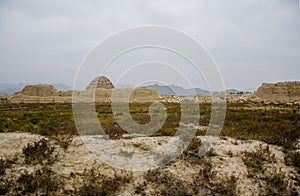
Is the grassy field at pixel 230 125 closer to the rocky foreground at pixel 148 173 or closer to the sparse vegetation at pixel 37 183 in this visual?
the rocky foreground at pixel 148 173

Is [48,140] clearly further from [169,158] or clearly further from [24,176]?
[169,158]

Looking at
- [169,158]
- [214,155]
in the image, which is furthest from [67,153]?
[214,155]

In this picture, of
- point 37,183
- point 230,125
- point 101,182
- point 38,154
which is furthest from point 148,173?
point 230,125

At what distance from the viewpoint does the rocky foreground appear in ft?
20.1

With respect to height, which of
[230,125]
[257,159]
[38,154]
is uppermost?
[230,125]

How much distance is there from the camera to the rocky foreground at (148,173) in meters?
6.14

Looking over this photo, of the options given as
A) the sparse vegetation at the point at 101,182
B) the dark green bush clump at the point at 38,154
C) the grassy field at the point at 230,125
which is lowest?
the sparse vegetation at the point at 101,182

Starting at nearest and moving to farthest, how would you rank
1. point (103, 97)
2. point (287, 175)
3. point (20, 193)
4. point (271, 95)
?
1. point (20, 193)
2. point (287, 175)
3. point (271, 95)
4. point (103, 97)

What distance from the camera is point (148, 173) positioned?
6895mm

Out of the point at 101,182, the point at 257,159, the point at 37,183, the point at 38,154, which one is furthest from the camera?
the point at 257,159

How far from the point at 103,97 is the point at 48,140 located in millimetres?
85484

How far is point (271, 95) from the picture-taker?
67812 mm

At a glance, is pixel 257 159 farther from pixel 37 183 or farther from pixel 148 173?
pixel 37 183

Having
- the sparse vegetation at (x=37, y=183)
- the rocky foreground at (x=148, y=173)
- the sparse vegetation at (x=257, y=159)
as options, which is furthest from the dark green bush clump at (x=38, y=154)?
the sparse vegetation at (x=257, y=159)
